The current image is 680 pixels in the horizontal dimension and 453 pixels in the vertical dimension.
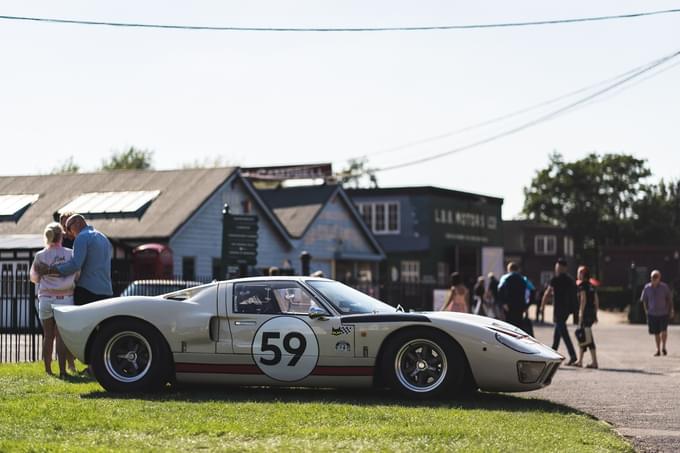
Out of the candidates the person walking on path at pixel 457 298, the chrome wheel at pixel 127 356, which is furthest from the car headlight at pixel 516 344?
the person walking on path at pixel 457 298

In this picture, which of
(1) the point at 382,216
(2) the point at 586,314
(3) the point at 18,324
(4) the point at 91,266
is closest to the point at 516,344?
(4) the point at 91,266

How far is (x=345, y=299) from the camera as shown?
12.6 metres

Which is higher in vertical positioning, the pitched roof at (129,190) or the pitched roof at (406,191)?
the pitched roof at (406,191)

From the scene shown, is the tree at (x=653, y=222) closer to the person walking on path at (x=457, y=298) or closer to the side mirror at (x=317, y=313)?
the person walking on path at (x=457, y=298)

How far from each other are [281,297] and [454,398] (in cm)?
201

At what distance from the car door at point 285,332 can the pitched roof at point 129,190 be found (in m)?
25.2

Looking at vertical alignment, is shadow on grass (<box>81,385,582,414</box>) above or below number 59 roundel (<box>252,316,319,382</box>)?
below

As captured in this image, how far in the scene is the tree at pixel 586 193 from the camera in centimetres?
10438

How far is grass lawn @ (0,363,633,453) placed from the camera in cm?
867

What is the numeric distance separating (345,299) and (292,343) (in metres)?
0.78

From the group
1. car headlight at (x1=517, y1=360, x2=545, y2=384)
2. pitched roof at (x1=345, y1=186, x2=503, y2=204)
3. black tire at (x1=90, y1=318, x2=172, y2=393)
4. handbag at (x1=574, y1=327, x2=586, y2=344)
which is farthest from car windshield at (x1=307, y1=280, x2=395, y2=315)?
pitched roof at (x1=345, y1=186, x2=503, y2=204)

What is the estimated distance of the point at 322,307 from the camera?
40.5 ft

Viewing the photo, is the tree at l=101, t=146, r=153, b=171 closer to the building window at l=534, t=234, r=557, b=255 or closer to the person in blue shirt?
the building window at l=534, t=234, r=557, b=255

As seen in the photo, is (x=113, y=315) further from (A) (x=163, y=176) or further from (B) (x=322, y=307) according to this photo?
→ (A) (x=163, y=176)
